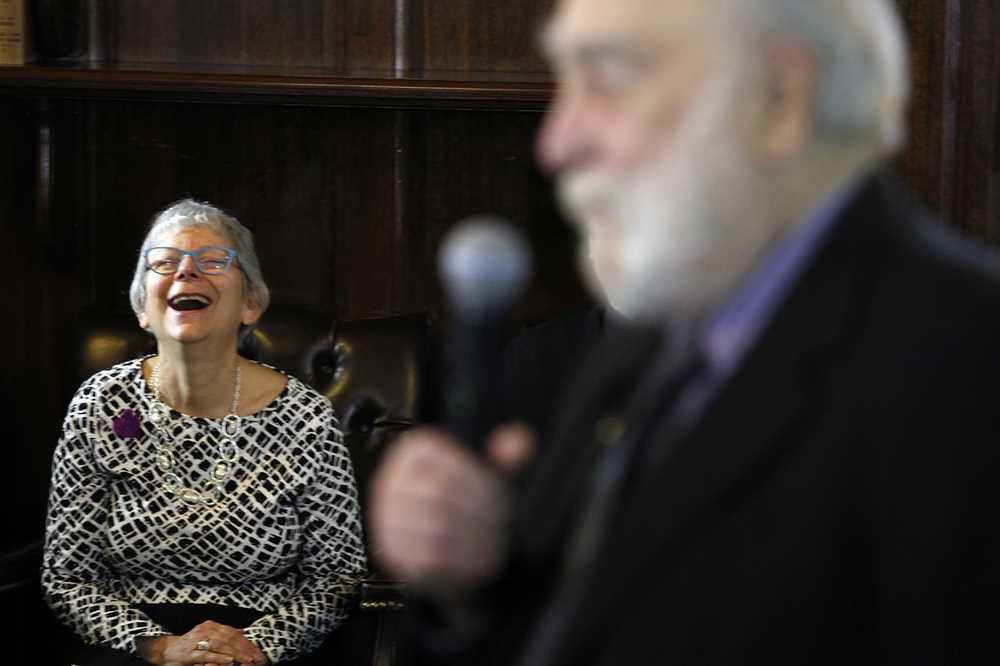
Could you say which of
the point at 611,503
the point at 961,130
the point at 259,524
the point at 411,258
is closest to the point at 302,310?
the point at 411,258

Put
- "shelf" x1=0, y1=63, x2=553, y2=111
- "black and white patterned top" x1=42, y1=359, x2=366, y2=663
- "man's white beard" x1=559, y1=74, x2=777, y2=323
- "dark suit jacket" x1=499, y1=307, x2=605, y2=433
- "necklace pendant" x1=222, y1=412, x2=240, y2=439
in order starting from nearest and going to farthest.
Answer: "man's white beard" x1=559, y1=74, x2=777, y2=323, "black and white patterned top" x1=42, y1=359, x2=366, y2=663, "necklace pendant" x1=222, y1=412, x2=240, y2=439, "dark suit jacket" x1=499, y1=307, x2=605, y2=433, "shelf" x1=0, y1=63, x2=553, y2=111

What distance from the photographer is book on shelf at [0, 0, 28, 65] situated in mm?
2953

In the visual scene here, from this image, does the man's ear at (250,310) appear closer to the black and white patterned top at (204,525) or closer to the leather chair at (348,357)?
the leather chair at (348,357)

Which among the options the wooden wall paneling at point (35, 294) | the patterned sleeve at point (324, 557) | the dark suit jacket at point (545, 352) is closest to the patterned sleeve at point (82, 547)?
the patterned sleeve at point (324, 557)

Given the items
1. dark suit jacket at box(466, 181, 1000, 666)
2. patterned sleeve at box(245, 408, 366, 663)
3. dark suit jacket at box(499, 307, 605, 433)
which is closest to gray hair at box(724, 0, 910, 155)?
dark suit jacket at box(466, 181, 1000, 666)

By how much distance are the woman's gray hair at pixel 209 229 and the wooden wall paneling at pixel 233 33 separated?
570 mm

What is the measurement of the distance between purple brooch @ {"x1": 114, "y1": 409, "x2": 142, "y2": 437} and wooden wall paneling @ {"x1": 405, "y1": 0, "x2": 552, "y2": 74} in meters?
1.16

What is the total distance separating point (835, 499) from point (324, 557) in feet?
5.90

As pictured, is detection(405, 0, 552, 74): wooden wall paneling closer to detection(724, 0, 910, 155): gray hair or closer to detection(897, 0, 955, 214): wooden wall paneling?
detection(897, 0, 955, 214): wooden wall paneling

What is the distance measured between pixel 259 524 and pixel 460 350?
167cm

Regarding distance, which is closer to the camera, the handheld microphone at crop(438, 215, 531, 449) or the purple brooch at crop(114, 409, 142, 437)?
the handheld microphone at crop(438, 215, 531, 449)

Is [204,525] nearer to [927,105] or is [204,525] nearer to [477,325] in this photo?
[477,325]

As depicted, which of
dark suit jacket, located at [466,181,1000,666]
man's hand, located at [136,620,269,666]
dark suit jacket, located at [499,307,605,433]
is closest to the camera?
dark suit jacket, located at [466,181,1000,666]

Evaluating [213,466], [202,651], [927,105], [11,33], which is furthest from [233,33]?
[927,105]
